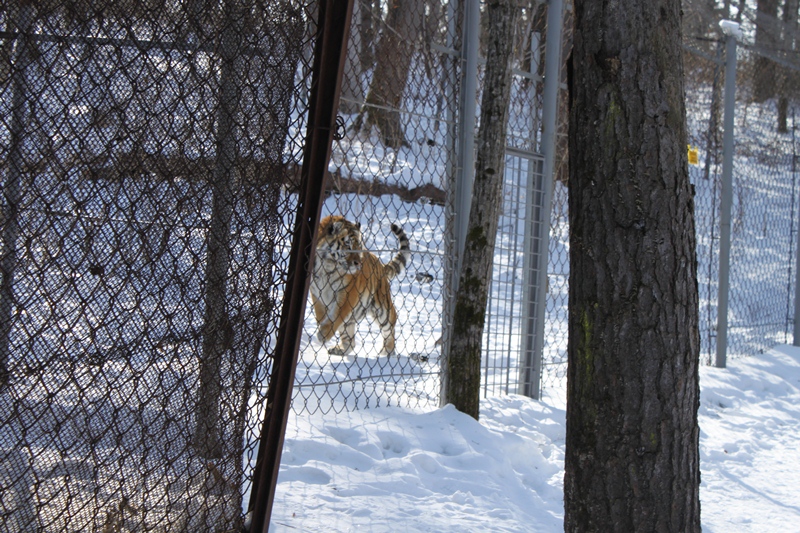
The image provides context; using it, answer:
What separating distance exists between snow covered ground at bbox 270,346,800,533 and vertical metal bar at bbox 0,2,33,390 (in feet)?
4.18

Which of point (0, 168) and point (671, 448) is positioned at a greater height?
point (0, 168)

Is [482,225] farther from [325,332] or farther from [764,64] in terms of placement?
[764,64]

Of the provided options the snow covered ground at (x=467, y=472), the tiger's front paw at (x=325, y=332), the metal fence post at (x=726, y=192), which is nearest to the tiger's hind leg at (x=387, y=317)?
the tiger's front paw at (x=325, y=332)

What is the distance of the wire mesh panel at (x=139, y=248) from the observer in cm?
198

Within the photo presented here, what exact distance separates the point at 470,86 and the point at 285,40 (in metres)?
2.44

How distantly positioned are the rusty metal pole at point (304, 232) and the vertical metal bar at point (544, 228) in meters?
3.15

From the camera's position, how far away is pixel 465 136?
455 centimetres

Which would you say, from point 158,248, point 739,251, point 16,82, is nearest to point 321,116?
point 158,248

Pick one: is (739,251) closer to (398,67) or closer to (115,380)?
(398,67)

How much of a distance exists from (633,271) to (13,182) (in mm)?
1690

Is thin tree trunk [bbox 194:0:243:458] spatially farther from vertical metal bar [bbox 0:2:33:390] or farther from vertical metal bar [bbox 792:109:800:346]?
vertical metal bar [bbox 792:109:800:346]

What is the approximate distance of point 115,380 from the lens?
2162 millimetres

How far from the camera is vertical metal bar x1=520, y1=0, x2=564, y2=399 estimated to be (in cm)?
520

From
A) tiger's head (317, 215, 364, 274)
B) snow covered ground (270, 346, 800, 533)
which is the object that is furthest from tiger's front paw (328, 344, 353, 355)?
snow covered ground (270, 346, 800, 533)
